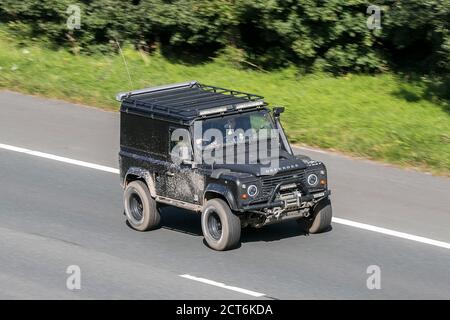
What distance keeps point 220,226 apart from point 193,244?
0.62 m

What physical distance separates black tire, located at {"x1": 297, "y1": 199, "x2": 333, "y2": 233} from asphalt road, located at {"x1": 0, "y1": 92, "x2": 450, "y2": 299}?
0.15m

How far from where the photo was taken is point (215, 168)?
14750 millimetres

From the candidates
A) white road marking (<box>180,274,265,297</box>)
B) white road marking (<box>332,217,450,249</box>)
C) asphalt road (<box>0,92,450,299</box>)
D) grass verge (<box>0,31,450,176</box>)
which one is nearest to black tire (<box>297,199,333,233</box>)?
asphalt road (<box>0,92,450,299</box>)

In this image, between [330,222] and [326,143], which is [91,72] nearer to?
[326,143]

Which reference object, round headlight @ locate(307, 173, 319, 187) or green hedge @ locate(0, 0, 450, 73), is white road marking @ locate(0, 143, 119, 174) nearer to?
round headlight @ locate(307, 173, 319, 187)

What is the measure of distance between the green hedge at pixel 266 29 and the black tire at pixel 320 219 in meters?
6.56

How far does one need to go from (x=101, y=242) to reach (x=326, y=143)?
212 inches

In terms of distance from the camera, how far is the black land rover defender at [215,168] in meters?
14.4

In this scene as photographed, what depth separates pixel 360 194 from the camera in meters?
17.2

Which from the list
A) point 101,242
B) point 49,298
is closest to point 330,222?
point 101,242

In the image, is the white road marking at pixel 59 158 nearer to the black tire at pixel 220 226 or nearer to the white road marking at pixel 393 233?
the black tire at pixel 220 226
